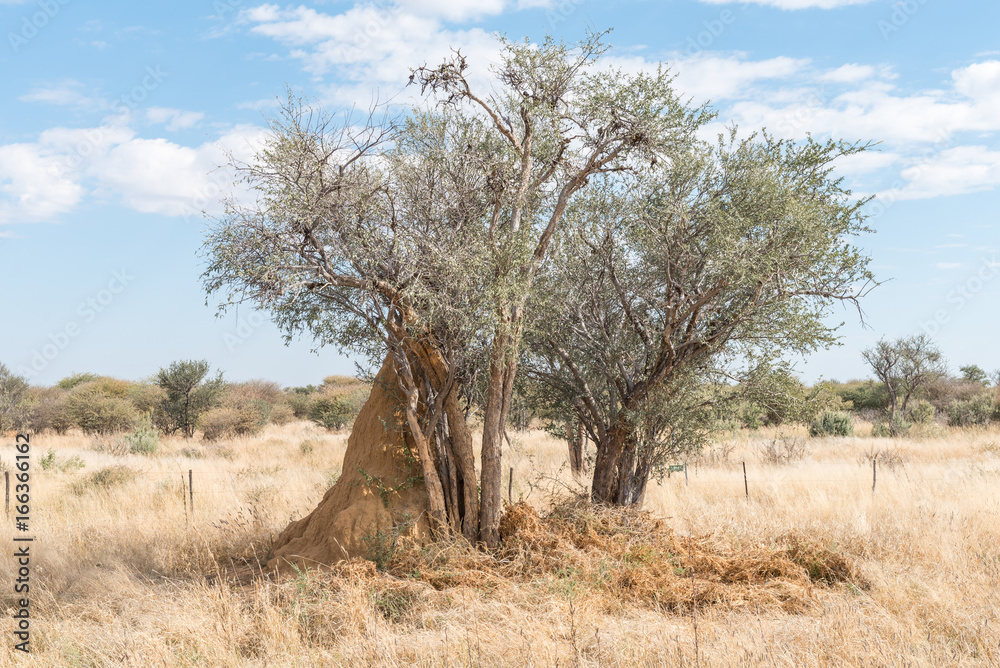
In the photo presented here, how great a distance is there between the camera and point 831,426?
88.6 ft

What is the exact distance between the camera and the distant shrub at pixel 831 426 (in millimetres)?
26891

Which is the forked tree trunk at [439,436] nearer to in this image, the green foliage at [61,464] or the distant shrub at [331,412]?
the green foliage at [61,464]

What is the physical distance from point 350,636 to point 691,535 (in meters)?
5.17

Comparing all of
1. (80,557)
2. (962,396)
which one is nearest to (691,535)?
(80,557)

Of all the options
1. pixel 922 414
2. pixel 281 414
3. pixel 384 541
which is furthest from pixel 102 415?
pixel 922 414

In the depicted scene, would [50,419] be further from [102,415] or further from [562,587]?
[562,587]

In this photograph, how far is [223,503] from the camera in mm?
13594

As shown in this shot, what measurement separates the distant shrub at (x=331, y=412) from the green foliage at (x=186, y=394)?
531 centimetres

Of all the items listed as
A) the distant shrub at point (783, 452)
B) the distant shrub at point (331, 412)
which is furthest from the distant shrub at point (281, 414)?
the distant shrub at point (783, 452)

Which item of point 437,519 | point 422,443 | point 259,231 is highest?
point 259,231

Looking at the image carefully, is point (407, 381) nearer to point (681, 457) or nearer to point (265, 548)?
point (265, 548)

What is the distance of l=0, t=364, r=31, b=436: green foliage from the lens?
3281 cm

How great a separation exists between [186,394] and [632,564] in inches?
1132

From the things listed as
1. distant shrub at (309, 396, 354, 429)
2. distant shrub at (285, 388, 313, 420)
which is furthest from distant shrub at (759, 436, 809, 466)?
distant shrub at (285, 388, 313, 420)
